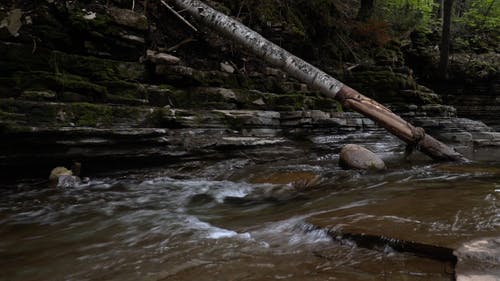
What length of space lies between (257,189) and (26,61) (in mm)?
3740

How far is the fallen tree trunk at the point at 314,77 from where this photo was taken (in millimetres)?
7043

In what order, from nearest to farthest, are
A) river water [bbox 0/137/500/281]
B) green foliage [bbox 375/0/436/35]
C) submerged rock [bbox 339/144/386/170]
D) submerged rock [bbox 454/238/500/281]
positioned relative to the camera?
submerged rock [bbox 454/238/500/281], river water [bbox 0/137/500/281], submerged rock [bbox 339/144/386/170], green foliage [bbox 375/0/436/35]

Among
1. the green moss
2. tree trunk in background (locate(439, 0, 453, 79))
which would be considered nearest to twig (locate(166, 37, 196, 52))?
the green moss

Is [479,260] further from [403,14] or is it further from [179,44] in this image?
[403,14]

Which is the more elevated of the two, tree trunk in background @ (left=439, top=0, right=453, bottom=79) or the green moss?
tree trunk in background @ (left=439, top=0, right=453, bottom=79)

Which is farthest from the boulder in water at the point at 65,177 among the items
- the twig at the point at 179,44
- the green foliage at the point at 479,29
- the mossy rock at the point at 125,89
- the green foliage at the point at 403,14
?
the green foliage at the point at 479,29

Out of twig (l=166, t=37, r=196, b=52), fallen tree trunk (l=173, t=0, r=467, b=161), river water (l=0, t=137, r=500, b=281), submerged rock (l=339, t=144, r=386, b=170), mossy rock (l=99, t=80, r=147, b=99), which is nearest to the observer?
river water (l=0, t=137, r=500, b=281)

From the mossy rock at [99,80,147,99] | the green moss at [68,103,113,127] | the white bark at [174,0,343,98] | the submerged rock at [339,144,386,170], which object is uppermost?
the white bark at [174,0,343,98]

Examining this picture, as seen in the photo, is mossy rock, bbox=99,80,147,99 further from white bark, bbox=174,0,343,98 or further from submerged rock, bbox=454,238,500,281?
submerged rock, bbox=454,238,500,281

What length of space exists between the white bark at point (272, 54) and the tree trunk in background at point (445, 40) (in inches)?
311

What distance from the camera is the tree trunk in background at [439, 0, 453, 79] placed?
1273 cm

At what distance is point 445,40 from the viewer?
43.9 ft

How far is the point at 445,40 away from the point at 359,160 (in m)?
9.07

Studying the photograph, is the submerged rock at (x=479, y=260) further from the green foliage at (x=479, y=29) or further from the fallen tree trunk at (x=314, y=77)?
the green foliage at (x=479, y=29)
